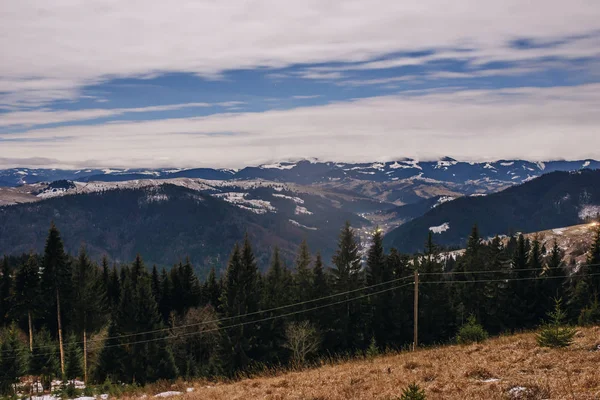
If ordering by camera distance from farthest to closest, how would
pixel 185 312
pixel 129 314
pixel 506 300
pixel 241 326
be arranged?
pixel 185 312 < pixel 506 300 < pixel 129 314 < pixel 241 326

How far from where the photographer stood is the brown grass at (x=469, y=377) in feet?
46.8

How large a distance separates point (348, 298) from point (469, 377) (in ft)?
155

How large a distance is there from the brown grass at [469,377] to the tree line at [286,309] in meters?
32.7

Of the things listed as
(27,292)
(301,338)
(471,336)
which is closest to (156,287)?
(27,292)

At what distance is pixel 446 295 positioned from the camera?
6675cm

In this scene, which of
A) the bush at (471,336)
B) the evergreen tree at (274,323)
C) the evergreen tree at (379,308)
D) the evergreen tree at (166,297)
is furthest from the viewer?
the evergreen tree at (166,297)

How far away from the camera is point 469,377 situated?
1675 cm

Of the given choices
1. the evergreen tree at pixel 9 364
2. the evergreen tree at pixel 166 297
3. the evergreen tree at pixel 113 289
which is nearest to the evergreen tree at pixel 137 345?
the evergreen tree at pixel 9 364

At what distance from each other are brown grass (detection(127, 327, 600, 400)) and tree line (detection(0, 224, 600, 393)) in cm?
3266

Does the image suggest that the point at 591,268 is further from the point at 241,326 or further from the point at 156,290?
the point at 156,290

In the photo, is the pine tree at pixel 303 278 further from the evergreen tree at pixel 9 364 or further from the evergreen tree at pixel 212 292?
the evergreen tree at pixel 9 364

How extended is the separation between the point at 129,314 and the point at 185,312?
80.3 ft

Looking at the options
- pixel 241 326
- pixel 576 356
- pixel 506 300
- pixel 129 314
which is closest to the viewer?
pixel 576 356

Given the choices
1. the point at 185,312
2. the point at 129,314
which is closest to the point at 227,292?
the point at 129,314
